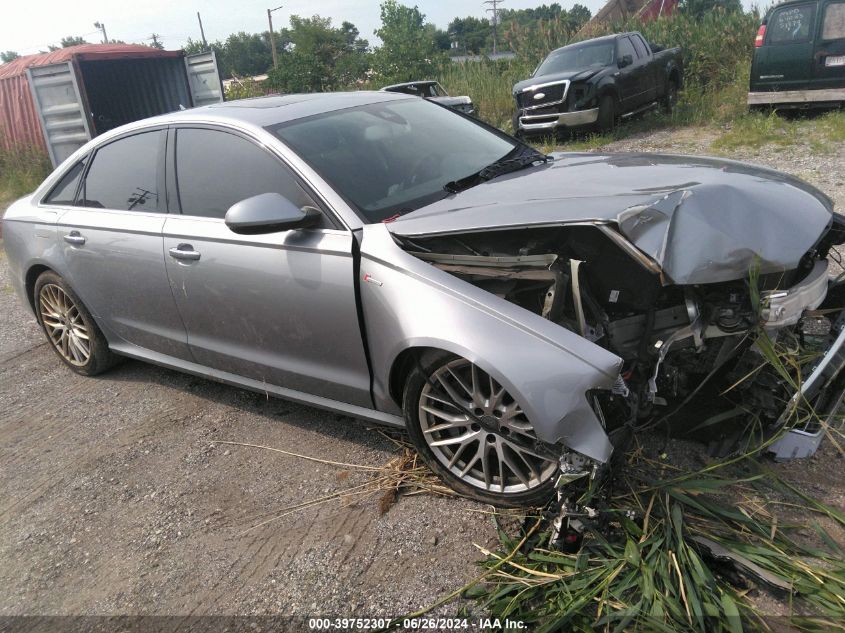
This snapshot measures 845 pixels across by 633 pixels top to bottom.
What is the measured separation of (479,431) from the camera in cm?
282

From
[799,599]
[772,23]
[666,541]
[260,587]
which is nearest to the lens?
[799,599]


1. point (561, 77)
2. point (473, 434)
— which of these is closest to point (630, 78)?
point (561, 77)

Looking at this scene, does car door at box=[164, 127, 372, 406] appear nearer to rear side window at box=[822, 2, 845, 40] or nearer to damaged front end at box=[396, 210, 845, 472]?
damaged front end at box=[396, 210, 845, 472]

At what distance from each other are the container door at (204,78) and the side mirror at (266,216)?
10.9m

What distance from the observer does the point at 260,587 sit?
8.77 ft

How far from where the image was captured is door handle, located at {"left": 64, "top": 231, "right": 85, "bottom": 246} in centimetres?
423

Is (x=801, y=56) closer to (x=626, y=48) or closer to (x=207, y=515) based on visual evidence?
(x=626, y=48)

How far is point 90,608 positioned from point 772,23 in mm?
12082

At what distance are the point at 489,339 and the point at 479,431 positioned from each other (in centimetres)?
46

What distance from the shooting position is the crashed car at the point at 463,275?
8.28ft

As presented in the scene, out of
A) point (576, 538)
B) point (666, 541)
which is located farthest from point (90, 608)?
point (666, 541)

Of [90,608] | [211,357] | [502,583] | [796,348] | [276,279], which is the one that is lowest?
[90,608]

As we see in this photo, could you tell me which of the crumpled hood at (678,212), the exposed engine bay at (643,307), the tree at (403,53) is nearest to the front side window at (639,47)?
the tree at (403,53)

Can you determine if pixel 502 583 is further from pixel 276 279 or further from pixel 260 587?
pixel 276 279
